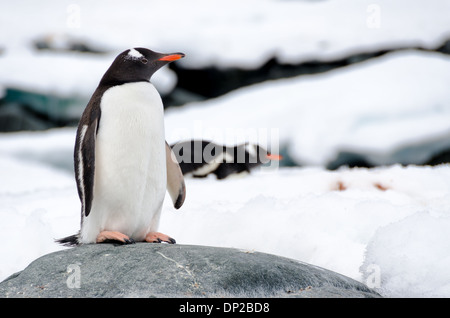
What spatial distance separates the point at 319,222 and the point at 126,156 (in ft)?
2.58

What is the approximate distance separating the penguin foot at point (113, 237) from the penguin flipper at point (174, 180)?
0.33 meters

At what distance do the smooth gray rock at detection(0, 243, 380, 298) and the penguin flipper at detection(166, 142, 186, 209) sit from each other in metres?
0.42

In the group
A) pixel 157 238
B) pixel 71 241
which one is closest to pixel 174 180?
pixel 157 238

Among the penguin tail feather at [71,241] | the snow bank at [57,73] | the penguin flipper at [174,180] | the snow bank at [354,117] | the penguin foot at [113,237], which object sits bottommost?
the penguin tail feather at [71,241]

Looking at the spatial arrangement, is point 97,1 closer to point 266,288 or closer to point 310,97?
point 310,97

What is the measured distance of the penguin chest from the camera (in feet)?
5.44

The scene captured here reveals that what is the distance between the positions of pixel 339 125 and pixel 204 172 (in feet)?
4.09

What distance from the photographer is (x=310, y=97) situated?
16.0ft

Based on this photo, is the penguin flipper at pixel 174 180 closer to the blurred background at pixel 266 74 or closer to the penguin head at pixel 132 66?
the penguin head at pixel 132 66

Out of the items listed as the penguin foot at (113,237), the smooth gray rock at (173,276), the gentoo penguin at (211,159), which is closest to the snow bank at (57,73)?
the gentoo penguin at (211,159)

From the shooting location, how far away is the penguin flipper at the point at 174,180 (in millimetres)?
1956

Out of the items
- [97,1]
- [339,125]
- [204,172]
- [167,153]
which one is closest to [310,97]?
[339,125]

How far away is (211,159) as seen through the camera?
3723 mm

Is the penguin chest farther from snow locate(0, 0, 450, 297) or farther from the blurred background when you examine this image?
the blurred background
